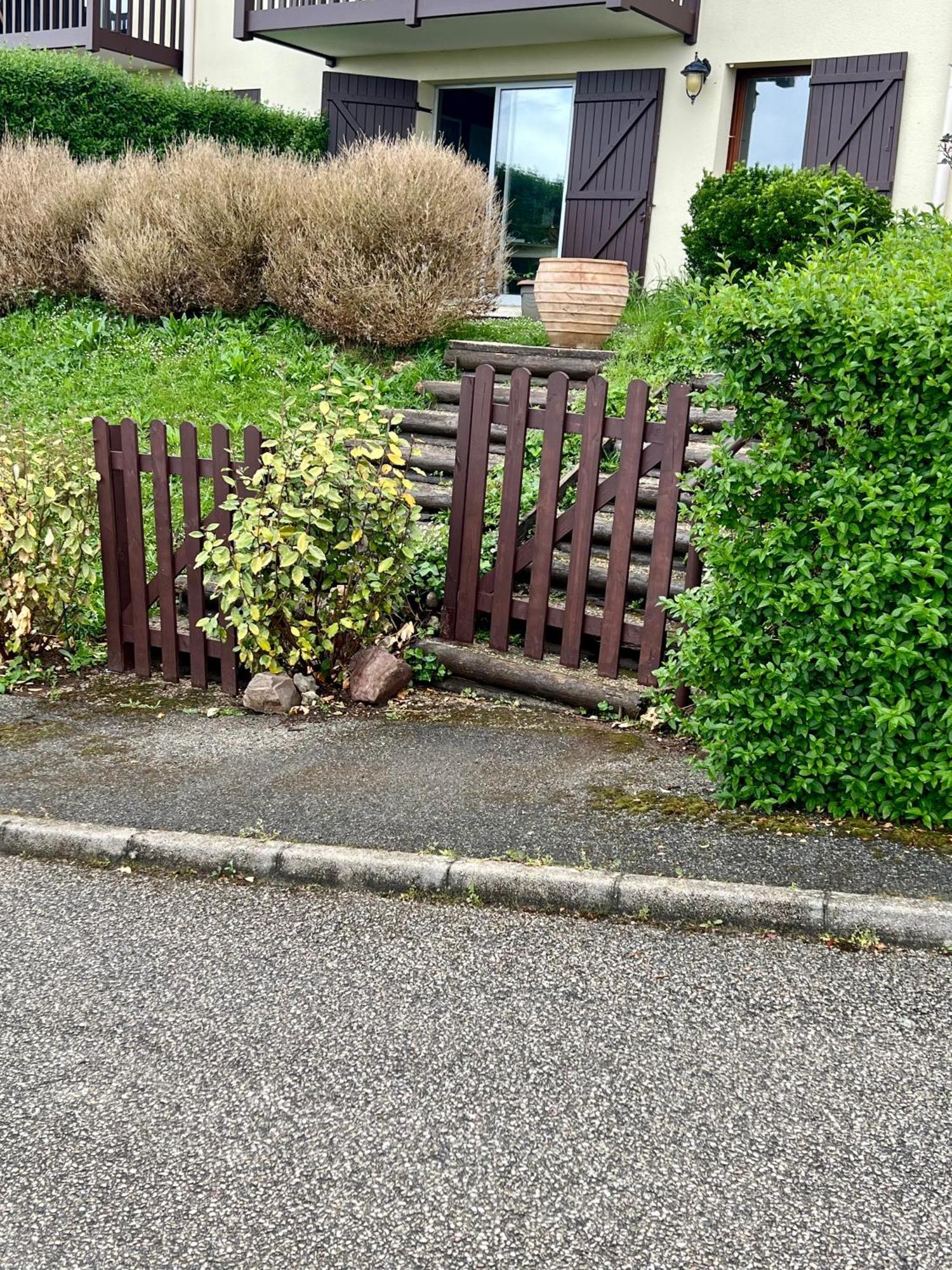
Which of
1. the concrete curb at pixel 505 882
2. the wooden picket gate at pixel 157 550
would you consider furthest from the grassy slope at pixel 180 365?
the concrete curb at pixel 505 882

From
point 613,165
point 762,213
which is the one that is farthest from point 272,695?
point 613,165

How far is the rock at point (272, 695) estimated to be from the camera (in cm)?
566

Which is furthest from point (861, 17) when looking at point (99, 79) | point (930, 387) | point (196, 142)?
point (930, 387)

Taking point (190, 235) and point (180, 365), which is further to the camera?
point (190, 235)

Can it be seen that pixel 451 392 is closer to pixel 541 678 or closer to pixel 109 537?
pixel 109 537

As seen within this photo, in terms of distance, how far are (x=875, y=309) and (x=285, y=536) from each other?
284 cm

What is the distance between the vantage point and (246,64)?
16812 millimetres

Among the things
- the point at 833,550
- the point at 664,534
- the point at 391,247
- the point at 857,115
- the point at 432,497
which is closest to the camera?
the point at 833,550

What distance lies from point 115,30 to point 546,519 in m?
14.3

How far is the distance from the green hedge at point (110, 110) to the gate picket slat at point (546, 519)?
9.22m

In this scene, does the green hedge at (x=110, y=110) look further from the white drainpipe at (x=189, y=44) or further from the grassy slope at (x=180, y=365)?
the grassy slope at (x=180, y=365)

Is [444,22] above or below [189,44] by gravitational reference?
below

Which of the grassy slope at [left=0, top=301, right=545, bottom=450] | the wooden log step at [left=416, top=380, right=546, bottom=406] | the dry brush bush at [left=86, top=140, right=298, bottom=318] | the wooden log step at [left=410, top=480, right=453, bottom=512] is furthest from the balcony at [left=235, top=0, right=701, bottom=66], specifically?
the wooden log step at [left=410, top=480, right=453, bottom=512]

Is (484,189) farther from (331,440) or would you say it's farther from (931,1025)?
(931,1025)
